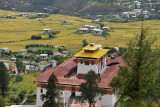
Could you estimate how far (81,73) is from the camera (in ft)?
87.8

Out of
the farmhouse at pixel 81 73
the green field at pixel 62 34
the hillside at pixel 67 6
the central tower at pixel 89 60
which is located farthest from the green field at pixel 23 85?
the hillside at pixel 67 6

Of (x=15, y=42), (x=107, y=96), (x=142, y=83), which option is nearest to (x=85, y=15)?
(x=15, y=42)

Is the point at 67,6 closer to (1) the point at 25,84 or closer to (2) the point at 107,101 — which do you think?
(1) the point at 25,84

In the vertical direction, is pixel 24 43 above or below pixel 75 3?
below

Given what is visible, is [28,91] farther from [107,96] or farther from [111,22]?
[111,22]

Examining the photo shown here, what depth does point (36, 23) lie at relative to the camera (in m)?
86.6

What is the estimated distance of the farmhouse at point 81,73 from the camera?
2281 centimetres

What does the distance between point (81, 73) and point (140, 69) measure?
1406cm

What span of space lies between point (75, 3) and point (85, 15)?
1658cm

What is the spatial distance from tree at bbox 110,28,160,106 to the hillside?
91.8 metres

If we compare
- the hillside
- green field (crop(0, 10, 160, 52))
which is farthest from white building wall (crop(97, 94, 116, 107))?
the hillside

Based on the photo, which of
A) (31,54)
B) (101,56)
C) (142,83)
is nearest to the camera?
(142,83)

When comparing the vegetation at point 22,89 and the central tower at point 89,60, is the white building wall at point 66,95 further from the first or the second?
the vegetation at point 22,89

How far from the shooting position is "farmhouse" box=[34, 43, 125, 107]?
74.8 ft
